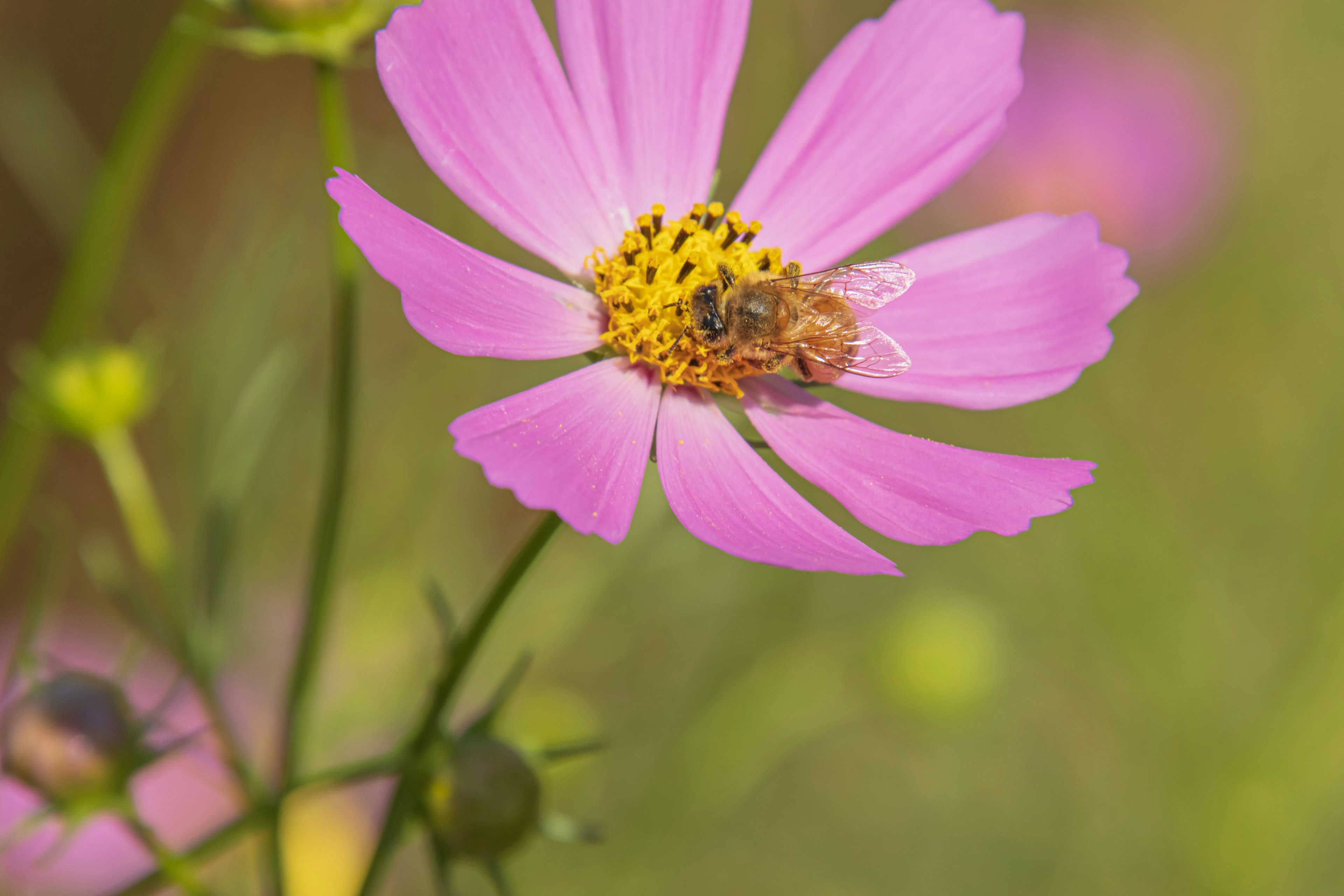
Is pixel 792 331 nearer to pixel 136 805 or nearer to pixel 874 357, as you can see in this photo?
pixel 874 357

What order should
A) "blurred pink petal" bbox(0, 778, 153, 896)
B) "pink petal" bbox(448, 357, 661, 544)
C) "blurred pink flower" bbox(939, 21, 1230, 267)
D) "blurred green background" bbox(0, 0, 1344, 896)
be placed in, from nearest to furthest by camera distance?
"pink petal" bbox(448, 357, 661, 544)
"blurred pink petal" bbox(0, 778, 153, 896)
"blurred green background" bbox(0, 0, 1344, 896)
"blurred pink flower" bbox(939, 21, 1230, 267)

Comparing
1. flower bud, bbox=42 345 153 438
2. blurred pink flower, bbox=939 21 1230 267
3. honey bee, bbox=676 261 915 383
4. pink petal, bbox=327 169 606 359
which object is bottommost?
honey bee, bbox=676 261 915 383

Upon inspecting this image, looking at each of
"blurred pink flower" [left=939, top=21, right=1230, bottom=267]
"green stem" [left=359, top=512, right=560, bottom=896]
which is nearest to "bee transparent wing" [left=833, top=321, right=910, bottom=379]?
"green stem" [left=359, top=512, right=560, bottom=896]

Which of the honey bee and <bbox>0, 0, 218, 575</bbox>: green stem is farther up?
<bbox>0, 0, 218, 575</bbox>: green stem

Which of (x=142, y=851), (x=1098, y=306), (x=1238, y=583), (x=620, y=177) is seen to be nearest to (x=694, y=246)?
(x=620, y=177)

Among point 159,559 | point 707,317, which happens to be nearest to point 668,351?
point 707,317

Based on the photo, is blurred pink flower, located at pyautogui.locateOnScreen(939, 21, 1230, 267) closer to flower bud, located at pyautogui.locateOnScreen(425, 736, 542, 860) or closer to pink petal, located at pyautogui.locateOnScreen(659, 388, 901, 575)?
pink petal, located at pyautogui.locateOnScreen(659, 388, 901, 575)

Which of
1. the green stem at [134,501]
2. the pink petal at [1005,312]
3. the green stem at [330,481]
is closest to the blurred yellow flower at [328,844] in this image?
the green stem at [134,501]
